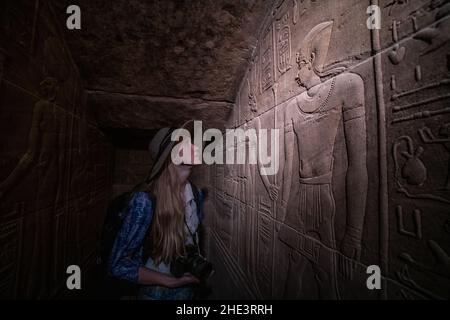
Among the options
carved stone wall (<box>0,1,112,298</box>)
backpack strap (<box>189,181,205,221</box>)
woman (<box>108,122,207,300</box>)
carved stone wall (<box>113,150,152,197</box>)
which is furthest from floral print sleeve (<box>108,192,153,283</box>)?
carved stone wall (<box>113,150,152,197</box>)

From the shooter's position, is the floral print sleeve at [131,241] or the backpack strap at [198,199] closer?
the floral print sleeve at [131,241]

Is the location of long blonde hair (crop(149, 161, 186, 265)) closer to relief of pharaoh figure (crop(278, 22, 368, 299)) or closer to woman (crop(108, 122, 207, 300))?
woman (crop(108, 122, 207, 300))

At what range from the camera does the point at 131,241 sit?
1637 mm

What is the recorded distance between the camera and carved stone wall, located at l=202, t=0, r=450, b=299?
2.79 feet

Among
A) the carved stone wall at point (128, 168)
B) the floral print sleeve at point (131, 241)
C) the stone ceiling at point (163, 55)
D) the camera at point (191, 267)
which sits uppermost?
the stone ceiling at point (163, 55)

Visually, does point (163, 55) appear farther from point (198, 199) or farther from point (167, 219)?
point (167, 219)

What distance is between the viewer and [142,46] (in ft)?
8.57

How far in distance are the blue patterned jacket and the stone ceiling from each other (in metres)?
1.77

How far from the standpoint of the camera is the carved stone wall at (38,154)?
1.53m

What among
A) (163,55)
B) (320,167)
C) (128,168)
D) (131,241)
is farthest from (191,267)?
(128,168)

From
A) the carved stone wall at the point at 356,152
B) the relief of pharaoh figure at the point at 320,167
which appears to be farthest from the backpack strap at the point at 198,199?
the relief of pharaoh figure at the point at 320,167

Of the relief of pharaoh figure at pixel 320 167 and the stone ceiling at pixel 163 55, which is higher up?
the stone ceiling at pixel 163 55

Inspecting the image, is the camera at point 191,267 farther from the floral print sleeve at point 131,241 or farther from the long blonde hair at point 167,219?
the floral print sleeve at point 131,241
